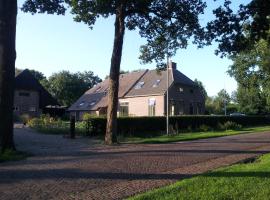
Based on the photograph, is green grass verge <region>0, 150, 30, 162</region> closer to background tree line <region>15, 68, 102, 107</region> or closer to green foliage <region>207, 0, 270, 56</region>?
green foliage <region>207, 0, 270, 56</region>

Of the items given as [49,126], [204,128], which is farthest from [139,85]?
[49,126]

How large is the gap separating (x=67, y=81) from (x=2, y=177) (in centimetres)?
9052

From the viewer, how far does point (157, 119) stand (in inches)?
1404

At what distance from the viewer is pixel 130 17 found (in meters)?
25.4

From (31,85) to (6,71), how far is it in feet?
165

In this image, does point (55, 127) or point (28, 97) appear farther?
point (28, 97)

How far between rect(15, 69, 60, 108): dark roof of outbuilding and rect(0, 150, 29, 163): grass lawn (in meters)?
49.3

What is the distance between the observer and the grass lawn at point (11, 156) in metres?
14.4

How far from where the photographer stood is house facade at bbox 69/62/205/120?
5306 centimetres

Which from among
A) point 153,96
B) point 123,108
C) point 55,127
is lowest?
point 55,127

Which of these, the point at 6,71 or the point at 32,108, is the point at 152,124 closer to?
the point at 6,71

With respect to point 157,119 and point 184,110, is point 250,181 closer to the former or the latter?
point 157,119

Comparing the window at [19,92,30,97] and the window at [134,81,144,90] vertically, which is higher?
the window at [134,81,144,90]

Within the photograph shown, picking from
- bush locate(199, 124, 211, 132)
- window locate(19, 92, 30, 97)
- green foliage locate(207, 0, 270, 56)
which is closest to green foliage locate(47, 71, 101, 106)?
window locate(19, 92, 30, 97)
